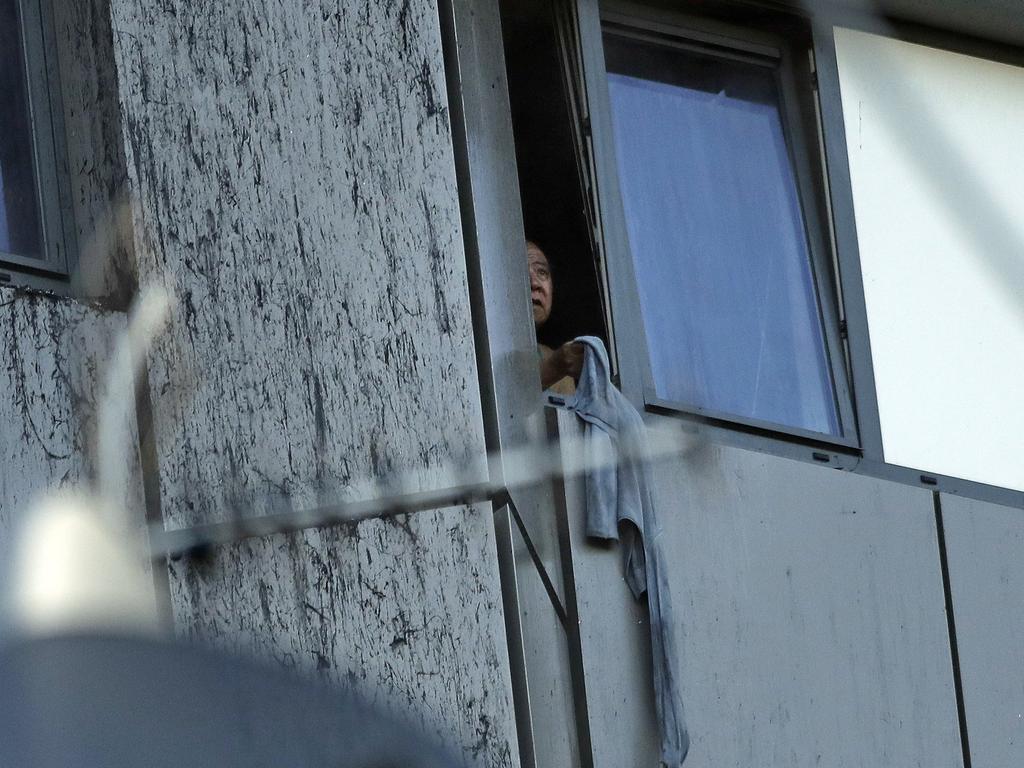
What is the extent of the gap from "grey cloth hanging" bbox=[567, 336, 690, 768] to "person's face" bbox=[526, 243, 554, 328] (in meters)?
0.36

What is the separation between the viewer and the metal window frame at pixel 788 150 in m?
5.21

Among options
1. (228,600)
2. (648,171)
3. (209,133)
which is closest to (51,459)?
(228,600)

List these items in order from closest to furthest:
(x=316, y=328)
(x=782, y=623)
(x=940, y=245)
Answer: (x=316, y=328) < (x=782, y=623) < (x=940, y=245)

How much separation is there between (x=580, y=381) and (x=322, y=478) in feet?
3.62

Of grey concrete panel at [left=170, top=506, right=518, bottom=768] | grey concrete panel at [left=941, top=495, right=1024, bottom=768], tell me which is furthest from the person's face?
grey concrete panel at [left=941, top=495, right=1024, bottom=768]

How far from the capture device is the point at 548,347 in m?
5.35

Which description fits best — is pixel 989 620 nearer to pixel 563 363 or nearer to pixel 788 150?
pixel 563 363

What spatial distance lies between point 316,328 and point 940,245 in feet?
9.01

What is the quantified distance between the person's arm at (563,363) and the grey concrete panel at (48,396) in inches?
58.2

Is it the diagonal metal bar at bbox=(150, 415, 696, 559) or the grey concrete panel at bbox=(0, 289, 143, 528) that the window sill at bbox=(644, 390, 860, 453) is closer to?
the diagonal metal bar at bbox=(150, 415, 696, 559)

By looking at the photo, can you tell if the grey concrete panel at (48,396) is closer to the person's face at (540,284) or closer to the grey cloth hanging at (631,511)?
the grey cloth hanging at (631,511)

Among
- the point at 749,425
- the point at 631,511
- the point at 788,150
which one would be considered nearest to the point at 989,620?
the point at 749,425

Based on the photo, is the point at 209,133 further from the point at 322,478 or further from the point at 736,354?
the point at 736,354

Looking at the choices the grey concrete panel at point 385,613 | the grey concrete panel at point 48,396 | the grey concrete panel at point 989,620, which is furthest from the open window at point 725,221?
the grey concrete panel at point 48,396
